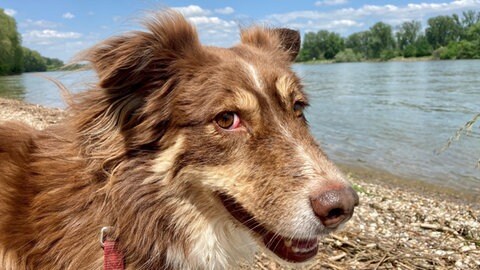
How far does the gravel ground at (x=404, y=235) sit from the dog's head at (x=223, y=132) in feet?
3.09

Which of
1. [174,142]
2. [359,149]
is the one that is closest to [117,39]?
[174,142]

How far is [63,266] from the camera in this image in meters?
3.25

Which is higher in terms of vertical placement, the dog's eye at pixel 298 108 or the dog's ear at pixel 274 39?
the dog's ear at pixel 274 39

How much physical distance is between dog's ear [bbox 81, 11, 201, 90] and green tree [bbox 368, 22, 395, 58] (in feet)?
381

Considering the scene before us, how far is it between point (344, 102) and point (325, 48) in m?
80.2

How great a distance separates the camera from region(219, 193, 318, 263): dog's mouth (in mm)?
3195

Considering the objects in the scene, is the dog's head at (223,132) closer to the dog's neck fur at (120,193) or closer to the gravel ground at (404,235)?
the dog's neck fur at (120,193)

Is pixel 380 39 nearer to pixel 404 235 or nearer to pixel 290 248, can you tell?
pixel 404 235

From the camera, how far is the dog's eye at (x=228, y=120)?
3.26 m

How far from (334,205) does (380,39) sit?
399ft

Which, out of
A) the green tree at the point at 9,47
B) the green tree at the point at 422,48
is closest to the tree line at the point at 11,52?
the green tree at the point at 9,47

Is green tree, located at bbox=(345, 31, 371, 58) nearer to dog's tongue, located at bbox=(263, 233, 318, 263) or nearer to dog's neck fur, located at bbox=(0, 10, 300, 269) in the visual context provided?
dog's tongue, located at bbox=(263, 233, 318, 263)

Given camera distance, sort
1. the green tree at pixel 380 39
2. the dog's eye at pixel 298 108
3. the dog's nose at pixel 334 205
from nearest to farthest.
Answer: the dog's nose at pixel 334 205
the dog's eye at pixel 298 108
the green tree at pixel 380 39

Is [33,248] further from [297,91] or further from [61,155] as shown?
[297,91]
